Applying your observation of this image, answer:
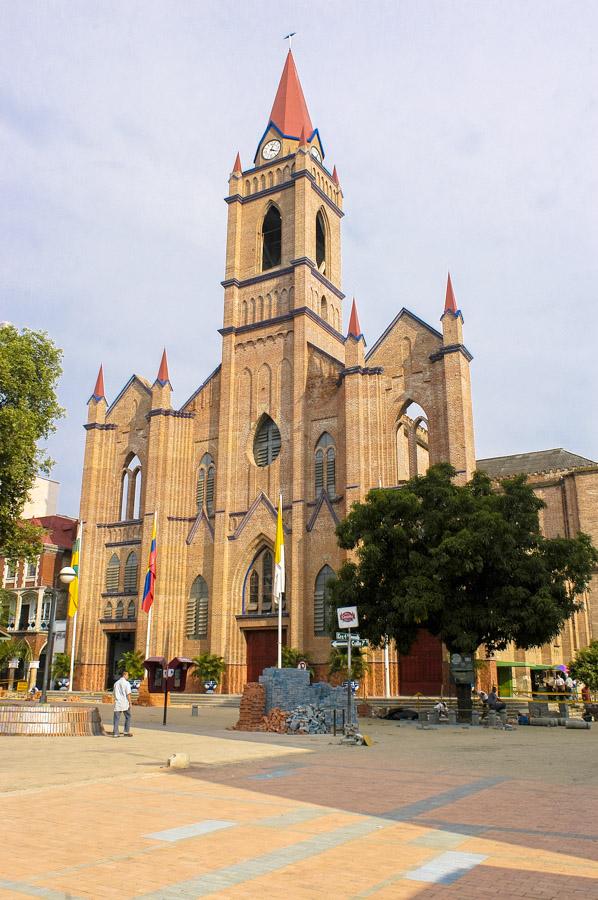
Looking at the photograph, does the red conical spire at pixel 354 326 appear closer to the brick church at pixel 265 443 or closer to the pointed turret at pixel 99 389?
the brick church at pixel 265 443

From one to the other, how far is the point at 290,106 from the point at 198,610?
104 feet

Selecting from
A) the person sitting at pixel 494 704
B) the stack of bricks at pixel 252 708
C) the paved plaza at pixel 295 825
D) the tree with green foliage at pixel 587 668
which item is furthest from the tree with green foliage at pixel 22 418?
the tree with green foliage at pixel 587 668

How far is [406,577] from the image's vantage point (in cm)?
2477

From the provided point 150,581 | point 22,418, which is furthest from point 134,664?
point 22,418

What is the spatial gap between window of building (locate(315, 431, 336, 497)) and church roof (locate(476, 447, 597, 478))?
13885 millimetres

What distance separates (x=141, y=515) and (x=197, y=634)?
762 cm

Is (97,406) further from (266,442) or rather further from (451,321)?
(451,321)

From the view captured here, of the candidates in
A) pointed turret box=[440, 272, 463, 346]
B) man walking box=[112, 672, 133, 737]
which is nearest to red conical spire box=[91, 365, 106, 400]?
pointed turret box=[440, 272, 463, 346]

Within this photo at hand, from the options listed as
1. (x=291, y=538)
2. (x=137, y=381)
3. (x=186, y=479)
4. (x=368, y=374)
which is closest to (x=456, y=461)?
(x=368, y=374)

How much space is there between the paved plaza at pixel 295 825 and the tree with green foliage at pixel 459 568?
9.50 metres

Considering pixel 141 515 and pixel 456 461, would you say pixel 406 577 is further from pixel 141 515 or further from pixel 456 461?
pixel 141 515

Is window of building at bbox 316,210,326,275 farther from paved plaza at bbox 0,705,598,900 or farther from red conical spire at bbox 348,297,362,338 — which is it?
paved plaza at bbox 0,705,598,900

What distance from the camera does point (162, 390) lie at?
1769 inches

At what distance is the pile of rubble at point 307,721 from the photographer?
21203 mm
